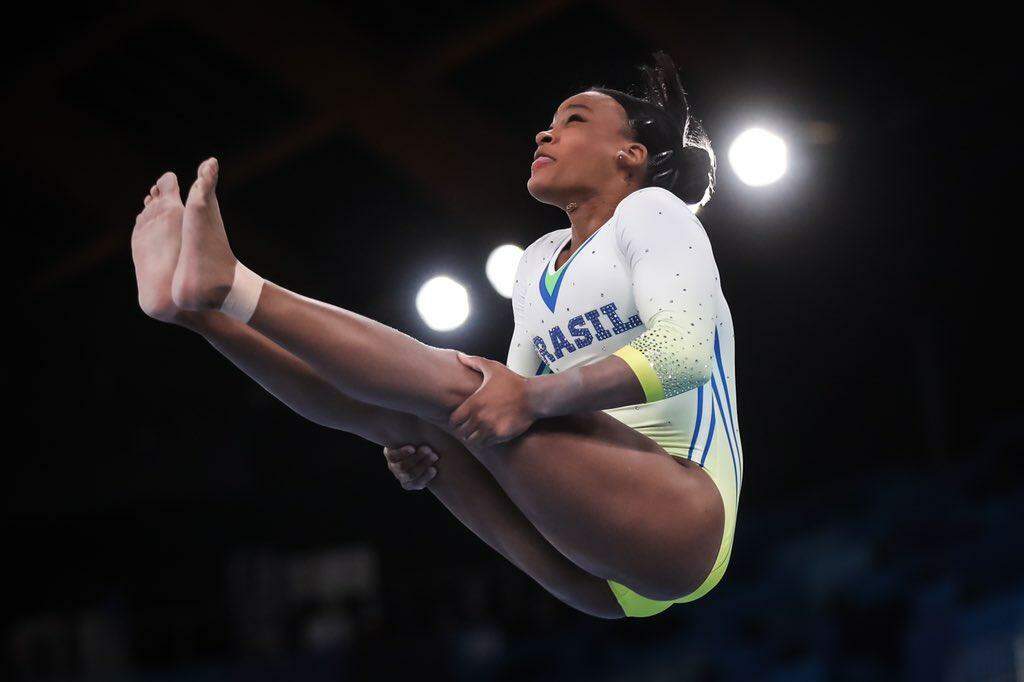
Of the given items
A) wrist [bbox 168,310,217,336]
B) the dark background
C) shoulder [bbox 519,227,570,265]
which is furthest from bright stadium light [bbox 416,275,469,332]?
wrist [bbox 168,310,217,336]

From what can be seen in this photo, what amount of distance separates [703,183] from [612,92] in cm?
32

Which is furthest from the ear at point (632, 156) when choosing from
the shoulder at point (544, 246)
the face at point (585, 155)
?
the shoulder at point (544, 246)

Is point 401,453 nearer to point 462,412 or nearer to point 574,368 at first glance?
point 462,412

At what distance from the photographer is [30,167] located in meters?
6.41

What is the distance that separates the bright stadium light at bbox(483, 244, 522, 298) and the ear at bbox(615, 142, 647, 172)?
10.6 feet

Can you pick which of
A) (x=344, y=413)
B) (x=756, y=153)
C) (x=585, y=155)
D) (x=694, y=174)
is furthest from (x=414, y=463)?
(x=756, y=153)

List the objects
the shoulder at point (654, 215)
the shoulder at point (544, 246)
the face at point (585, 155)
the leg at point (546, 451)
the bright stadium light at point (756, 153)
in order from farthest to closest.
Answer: the bright stadium light at point (756, 153), the shoulder at point (544, 246), the face at point (585, 155), the shoulder at point (654, 215), the leg at point (546, 451)

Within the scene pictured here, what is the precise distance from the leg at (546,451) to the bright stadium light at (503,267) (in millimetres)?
3613

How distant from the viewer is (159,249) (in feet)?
7.91

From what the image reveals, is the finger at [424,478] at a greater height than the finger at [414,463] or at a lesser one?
lesser

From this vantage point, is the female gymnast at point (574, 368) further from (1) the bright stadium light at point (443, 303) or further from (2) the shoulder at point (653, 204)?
(1) the bright stadium light at point (443, 303)

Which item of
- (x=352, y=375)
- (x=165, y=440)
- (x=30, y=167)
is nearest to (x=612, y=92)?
(x=352, y=375)

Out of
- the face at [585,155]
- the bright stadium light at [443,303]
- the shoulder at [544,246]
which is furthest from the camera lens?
the bright stadium light at [443,303]

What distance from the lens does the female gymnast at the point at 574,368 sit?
7.30 feet
